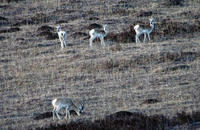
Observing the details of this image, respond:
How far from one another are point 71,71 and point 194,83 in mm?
5052

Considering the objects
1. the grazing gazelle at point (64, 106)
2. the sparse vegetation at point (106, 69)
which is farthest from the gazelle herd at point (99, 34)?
the grazing gazelle at point (64, 106)

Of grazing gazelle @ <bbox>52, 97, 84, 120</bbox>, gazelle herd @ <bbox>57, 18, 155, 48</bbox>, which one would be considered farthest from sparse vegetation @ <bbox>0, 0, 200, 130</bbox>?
gazelle herd @ <bbox>57, 18, 155, 48</bbox>

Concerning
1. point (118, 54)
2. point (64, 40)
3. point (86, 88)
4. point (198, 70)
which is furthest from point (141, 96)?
point (64, 40)

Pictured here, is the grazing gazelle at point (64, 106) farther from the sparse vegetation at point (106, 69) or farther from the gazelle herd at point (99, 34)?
the gazelle herd at point (99, 34)

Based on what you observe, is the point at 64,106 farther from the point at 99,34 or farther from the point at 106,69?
the point at 99,34

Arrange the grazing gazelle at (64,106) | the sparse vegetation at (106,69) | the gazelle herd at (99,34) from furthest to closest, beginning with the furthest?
the gazelle herd at (99,34) → the grazing gazelle at (64,106) → the sparse vegetation at (106,69)

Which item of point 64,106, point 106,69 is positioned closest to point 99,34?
point 106,69

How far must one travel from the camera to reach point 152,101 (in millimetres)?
15391

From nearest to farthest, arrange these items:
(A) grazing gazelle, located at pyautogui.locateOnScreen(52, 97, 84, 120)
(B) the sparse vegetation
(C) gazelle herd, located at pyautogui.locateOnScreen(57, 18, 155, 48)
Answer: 1. (B) the sparse vegetation
2. (A) grazing gazelle, located at pyautogui.locateOnScreen(52, 97, 84, 120)
3. (C) gazelle herd, located at pyautogui.locateOnScreen(57, 18, 155, 48)

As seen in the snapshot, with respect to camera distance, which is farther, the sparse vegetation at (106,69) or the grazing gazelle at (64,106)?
the grazing gazelle at (64,106)

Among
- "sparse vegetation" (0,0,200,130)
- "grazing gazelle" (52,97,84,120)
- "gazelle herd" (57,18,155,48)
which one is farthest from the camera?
"gazelle herd" (57,18,155,48)

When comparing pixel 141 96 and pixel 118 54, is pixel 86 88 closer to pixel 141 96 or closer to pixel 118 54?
pixel 141 96

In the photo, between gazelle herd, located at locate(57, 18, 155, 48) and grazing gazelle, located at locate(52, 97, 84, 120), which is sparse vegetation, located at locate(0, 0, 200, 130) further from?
gazelle herd, located at locate(57, 18, 155, 48)

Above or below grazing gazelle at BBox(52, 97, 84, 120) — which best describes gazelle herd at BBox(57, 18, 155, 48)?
above
